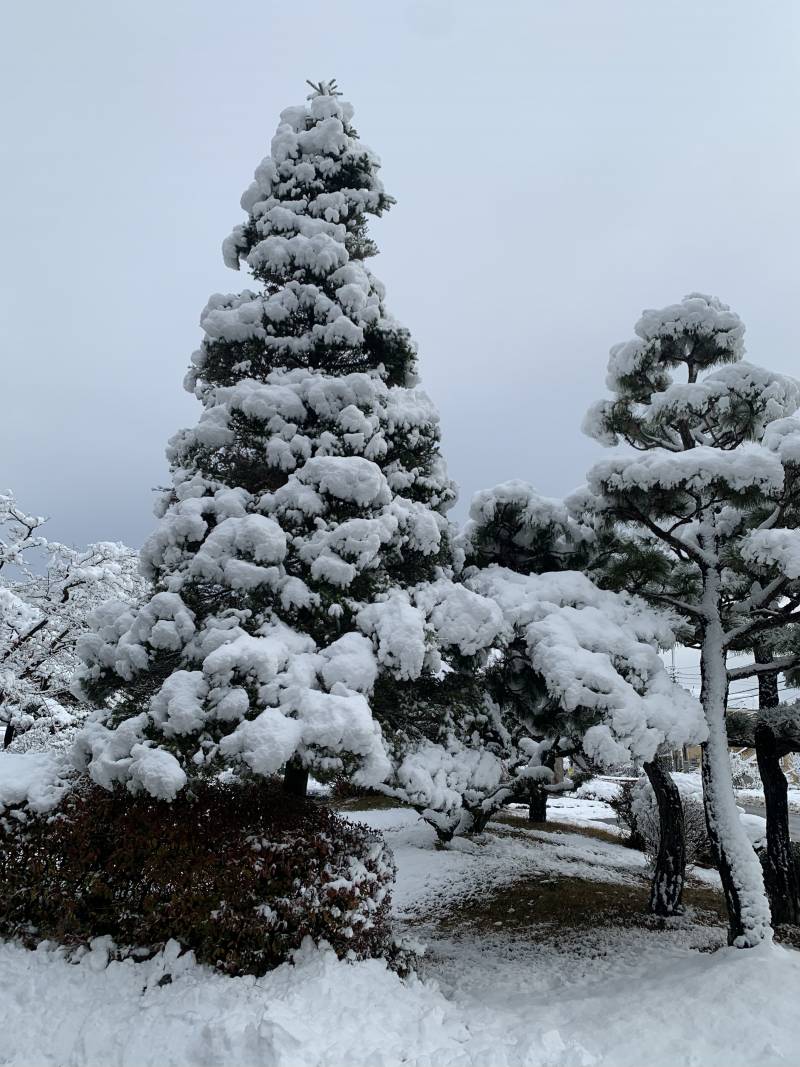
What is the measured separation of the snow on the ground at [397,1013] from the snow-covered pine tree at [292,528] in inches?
62.7

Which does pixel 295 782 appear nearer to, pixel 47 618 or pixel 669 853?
pixel 669 853

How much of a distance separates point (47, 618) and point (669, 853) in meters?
14.1

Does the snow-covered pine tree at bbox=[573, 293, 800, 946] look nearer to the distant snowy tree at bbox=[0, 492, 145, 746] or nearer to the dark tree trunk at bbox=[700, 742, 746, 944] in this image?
the dark tree trunk at bbox=[700, 742, 746, 944]

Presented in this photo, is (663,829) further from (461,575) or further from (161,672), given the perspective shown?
(161,672)

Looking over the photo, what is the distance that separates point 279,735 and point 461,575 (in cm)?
403

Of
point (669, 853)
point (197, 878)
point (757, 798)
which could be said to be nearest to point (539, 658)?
point (197, 878)

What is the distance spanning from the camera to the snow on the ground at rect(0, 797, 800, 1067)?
13.9ft

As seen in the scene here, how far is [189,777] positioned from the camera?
17.8 ft

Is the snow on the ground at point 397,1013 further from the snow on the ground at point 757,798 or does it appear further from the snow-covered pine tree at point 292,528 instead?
the snow on the ground at point 757,798

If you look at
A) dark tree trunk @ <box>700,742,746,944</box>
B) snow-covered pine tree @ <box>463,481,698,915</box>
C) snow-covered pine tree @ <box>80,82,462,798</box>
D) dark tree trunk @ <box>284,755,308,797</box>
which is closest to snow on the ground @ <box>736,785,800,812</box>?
snow-covered pine tree @ <box>463,481,698,915</box>

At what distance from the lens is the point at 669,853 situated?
8859 millimetres

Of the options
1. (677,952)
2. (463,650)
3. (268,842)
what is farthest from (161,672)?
(677,952)

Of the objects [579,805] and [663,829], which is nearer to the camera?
[663,829]

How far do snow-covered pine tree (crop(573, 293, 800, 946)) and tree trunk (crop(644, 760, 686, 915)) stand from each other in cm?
153
